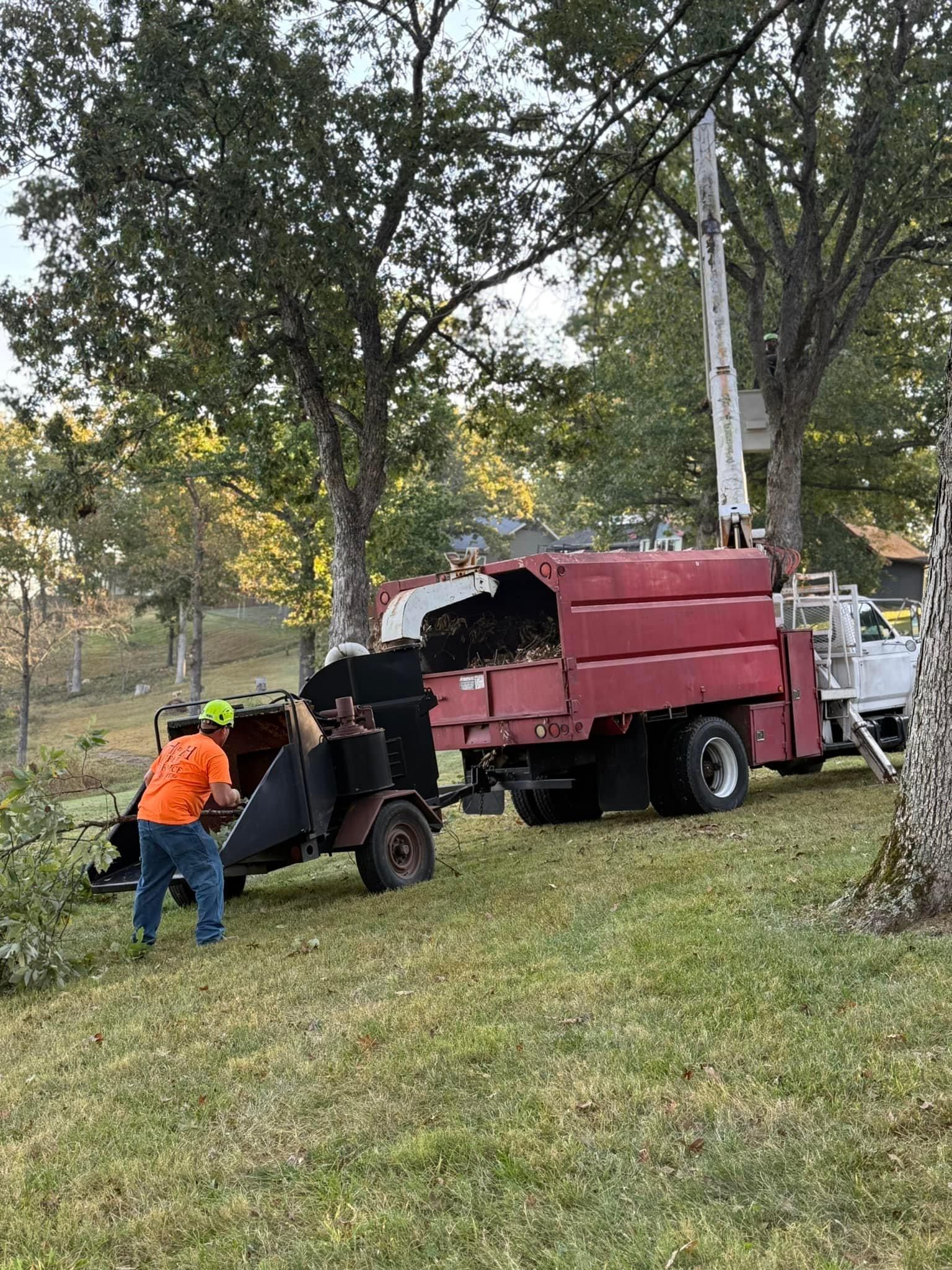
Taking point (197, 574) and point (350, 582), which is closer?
point (350, 582)

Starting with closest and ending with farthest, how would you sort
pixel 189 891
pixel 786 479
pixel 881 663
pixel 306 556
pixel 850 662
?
pixel 189 891
pixel 850 662
pixel 881 663
pixel 786 479
pixel 306 556

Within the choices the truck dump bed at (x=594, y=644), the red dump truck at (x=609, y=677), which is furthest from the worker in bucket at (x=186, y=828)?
the truck dump bed at (x=594, y=644)

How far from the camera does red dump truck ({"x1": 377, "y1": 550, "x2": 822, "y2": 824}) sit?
34.8 ft

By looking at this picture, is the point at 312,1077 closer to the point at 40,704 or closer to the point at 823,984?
the point at 823,984

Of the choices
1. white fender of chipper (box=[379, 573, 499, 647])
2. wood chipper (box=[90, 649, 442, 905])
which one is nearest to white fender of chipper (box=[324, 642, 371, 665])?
wood chipper (box=[90, 649, 442, 905])

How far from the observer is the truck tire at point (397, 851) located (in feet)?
29.0

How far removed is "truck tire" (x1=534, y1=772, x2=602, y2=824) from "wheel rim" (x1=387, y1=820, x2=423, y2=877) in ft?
11.5

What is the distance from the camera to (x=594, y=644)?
34.9ft

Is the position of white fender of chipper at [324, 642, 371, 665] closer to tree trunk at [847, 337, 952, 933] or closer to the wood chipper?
the wood chipper

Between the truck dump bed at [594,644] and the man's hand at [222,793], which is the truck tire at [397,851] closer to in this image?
the man's hand at [222,793]

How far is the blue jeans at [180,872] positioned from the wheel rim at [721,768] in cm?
584

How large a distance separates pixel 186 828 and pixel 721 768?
→ 20.7ft

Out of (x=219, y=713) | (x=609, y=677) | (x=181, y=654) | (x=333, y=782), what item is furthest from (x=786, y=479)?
(x=181, y=654)

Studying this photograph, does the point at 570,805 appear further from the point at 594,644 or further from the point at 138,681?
the point at 138,681
